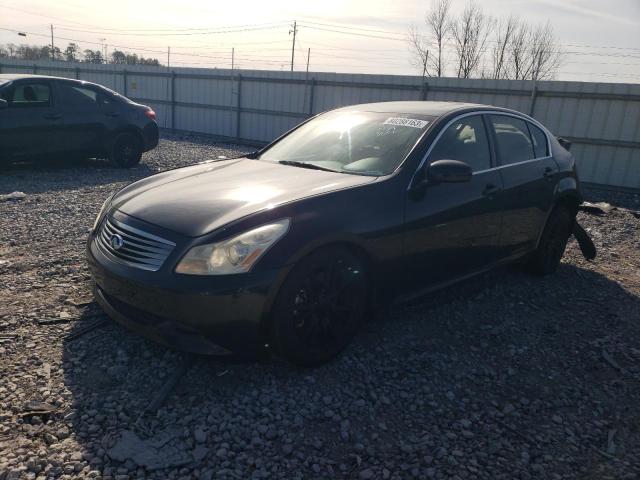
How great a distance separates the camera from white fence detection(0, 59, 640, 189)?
11680 millimetres

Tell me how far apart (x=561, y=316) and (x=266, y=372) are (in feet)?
8.88

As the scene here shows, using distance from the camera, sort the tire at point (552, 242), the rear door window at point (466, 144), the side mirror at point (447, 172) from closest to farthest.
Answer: the side mirror at point (447, 172), the rear door window at point (466, 144), the tire at point (552, 242)

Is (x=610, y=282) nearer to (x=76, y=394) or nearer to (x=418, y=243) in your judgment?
(x=418, y=243)

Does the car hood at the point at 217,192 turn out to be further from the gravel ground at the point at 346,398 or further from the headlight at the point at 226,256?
the gravel ground at the point at 346,398

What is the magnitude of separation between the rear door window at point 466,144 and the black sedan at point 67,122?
748cm

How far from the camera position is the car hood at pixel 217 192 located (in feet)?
9.95

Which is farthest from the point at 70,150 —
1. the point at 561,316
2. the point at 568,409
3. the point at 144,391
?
the point at 568,409

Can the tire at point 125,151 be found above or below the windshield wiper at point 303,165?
below

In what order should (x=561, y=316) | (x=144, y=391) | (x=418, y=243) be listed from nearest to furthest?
(x=144, y=391) → (x=418, y=243) → (x=561, y=316)

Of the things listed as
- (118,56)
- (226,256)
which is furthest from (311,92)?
(118,56)

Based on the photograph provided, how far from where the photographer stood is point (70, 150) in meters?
9.45

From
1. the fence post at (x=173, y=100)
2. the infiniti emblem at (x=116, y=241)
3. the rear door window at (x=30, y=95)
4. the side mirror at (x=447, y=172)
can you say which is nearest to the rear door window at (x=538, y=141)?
the side mirror at (x=447, y=172)

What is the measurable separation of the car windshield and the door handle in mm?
723

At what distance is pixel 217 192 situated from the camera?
3.37m
